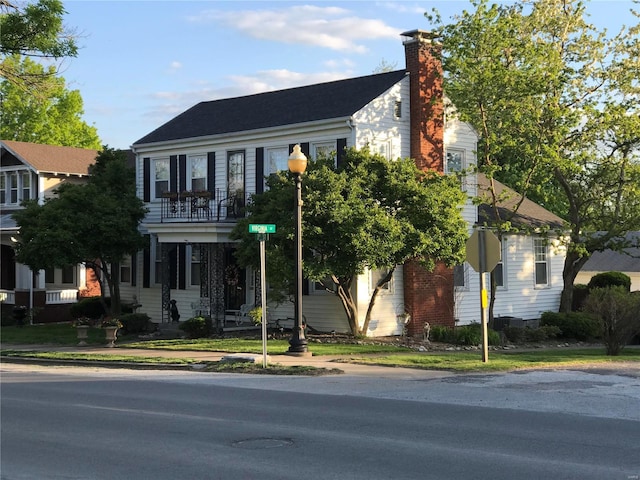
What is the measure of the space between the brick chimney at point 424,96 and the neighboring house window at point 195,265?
29.1 feet

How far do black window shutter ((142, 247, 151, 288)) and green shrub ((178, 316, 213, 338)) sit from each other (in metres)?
6.07

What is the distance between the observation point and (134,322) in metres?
28.1

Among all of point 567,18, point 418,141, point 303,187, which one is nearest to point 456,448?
point 303,187

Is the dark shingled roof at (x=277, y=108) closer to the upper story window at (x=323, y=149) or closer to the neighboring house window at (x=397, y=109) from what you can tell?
the neighboring house window at (x=397, y=109)

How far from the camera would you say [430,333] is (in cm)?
2564

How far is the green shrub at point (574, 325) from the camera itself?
28750 mm

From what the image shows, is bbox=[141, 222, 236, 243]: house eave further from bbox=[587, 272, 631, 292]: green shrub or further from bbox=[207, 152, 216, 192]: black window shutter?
bbox=[587, 272, 631, 292]: green shrub

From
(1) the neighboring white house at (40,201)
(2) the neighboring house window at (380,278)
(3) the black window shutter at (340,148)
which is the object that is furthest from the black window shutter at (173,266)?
(2) the neighboring house window at (380,278)

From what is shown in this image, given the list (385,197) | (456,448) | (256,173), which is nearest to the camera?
(456,448)

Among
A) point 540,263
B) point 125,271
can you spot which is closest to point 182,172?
point 125,271

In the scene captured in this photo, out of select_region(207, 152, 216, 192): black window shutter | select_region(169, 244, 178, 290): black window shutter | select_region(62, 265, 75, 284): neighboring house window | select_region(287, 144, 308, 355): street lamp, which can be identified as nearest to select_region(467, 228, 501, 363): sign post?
select_region(287, 144, 308, 355): street lamp

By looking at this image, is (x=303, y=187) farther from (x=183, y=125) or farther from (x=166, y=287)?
(x=183, y=125)

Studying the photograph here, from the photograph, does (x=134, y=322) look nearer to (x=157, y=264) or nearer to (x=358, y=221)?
(x=157, y=264)

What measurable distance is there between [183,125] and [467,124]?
1109 centimetres
